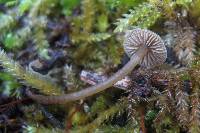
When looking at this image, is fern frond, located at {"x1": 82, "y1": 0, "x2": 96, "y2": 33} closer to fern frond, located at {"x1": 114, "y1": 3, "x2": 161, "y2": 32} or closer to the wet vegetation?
the wet vegetation

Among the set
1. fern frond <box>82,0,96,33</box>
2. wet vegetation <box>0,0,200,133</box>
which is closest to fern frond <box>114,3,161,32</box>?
wet vegetation <box>0,0,200,133</box>

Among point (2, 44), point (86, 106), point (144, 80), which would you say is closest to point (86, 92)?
point (86, 106)

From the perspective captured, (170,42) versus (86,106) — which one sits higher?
(170,42)

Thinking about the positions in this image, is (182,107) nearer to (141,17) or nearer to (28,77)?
(141,17)

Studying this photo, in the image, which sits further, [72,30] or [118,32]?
[72,30]

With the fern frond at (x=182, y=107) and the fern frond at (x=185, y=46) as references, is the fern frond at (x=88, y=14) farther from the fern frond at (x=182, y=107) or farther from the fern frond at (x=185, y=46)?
the fern frond at (x=182, y=107)

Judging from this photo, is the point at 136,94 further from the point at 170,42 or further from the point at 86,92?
the point at 170,42
